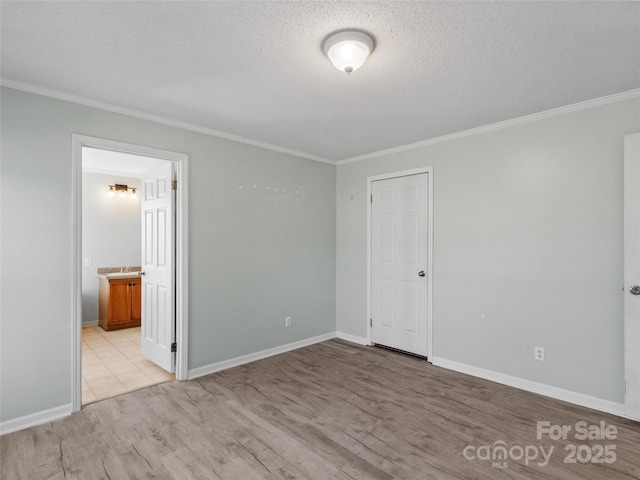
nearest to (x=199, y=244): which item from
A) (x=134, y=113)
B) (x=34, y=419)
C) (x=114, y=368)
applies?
(x=134, y=113)

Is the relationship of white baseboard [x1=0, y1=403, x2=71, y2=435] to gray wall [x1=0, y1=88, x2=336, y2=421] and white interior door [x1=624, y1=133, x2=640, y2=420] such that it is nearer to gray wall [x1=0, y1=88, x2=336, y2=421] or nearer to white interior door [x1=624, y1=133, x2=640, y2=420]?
gray wall [x1=0, y1=88, x2=336, y2=421]

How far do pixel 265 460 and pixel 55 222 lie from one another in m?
2.33

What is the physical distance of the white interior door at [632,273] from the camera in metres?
2.59

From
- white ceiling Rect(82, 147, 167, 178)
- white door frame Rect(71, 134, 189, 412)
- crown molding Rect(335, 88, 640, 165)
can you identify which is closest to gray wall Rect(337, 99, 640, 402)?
crown molding Rect(335, 88, 640, 165)

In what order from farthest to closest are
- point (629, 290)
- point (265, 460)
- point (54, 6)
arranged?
point (629, 290) < point (265, 460) < point (54, 6)

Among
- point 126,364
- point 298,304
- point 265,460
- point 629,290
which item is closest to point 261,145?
point 298,304

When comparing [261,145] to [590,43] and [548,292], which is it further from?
[548,292]

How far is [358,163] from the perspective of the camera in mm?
4703

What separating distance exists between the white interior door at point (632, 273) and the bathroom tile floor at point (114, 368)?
3.92m

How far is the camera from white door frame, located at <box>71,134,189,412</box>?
9.07 feet

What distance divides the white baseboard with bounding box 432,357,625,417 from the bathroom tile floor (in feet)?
9.60

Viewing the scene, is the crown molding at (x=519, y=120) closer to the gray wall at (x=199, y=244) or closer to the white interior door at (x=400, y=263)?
the white interior door at (x=400, y=263)

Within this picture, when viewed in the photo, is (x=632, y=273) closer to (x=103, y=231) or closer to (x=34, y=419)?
(x=34, y=419)

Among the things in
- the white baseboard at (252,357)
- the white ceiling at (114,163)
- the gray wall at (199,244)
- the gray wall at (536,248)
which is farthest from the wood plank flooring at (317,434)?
the white ceiling at (114,163)
